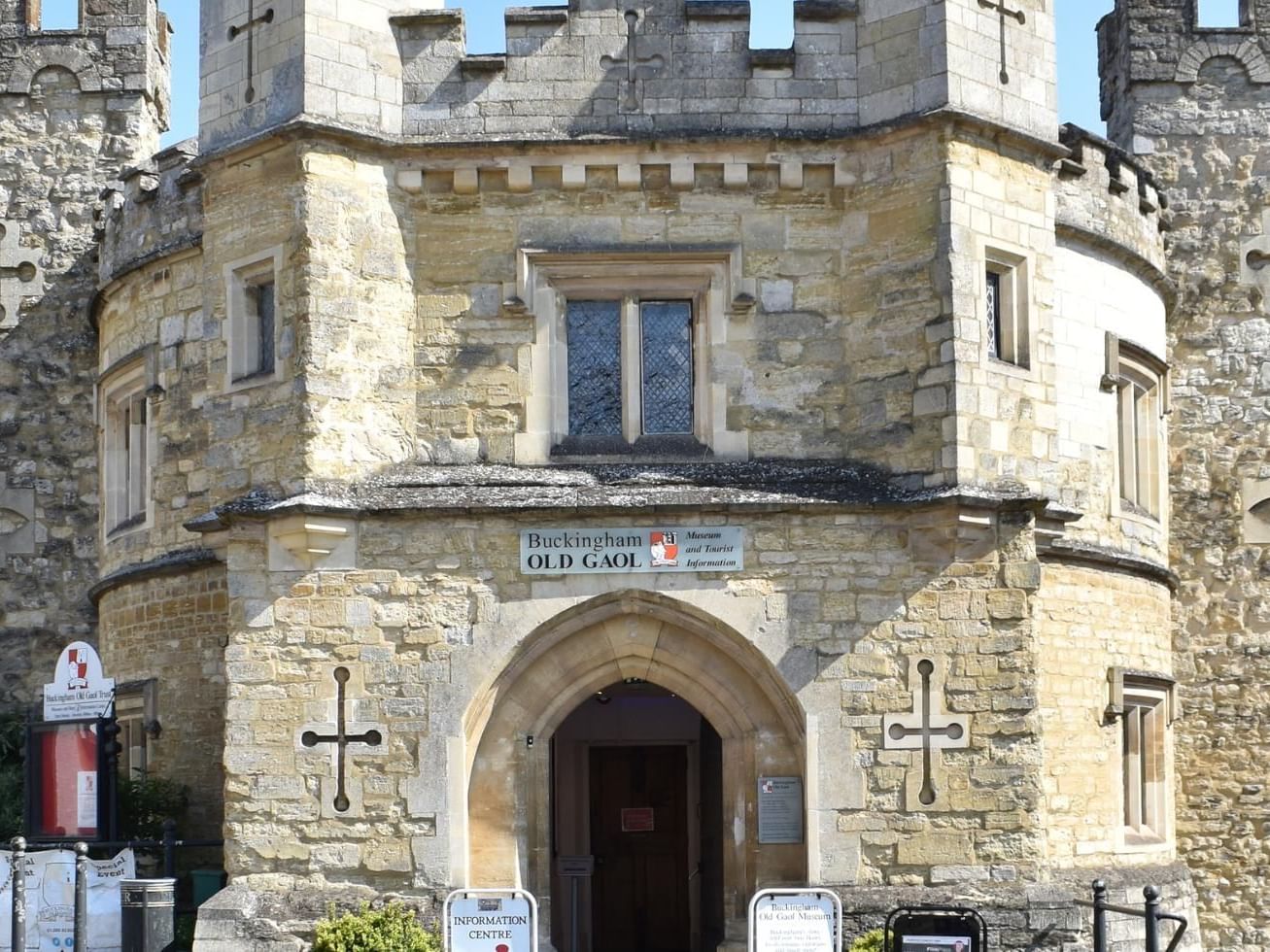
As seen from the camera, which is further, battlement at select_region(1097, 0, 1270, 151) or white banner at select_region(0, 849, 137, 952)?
battlement at select_region(1097, 0, 1270, 151)

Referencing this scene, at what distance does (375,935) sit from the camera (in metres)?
13.4

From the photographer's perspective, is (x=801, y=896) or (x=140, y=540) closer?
(x=801, y=896)

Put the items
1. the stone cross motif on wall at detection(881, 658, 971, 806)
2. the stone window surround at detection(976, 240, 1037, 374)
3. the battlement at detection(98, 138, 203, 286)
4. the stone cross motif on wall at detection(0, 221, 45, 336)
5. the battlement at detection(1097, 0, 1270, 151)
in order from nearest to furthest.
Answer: the stone cross motif on wall at detection(881, 658, 971, 806), the stone window surround at detection(976, 240, 1037, 374), the battlement at detection(98, 138, 203, 286), the battlement at detection(1097, 0, 1270, 151), the stone cross motif on wall at detection(0, 221, 45, 336)

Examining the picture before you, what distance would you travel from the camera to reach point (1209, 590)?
18.8 meters

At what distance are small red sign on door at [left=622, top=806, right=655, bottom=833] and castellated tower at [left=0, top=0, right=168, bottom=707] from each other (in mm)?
5445

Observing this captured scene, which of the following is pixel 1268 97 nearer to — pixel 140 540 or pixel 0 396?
pixel 140 540

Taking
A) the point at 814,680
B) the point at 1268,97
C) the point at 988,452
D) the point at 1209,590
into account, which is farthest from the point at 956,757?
the point at 1268,97

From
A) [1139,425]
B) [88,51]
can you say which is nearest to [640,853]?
[1139,425]

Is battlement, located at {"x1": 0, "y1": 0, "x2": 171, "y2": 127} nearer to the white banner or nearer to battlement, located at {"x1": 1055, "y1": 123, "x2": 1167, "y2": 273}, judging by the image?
the white banner

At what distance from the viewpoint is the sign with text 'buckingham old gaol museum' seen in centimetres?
1416

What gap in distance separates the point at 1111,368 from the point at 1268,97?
432 cm

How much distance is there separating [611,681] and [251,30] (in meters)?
5.44

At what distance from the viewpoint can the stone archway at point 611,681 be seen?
14211 millimetres

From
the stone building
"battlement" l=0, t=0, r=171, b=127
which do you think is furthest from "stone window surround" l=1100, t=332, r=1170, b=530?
"battlement" l=0, t=0, r=171, b=127
